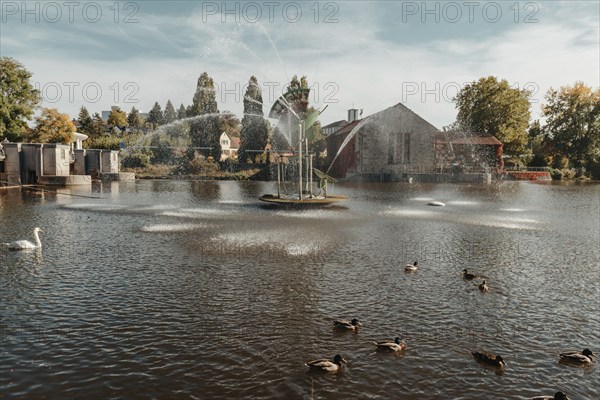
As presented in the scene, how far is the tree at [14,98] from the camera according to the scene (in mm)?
75938

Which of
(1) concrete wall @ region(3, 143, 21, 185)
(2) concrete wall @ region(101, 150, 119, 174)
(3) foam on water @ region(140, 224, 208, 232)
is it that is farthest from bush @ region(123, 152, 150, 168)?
(3) foam on water @ region(140, 224, 208, 232)

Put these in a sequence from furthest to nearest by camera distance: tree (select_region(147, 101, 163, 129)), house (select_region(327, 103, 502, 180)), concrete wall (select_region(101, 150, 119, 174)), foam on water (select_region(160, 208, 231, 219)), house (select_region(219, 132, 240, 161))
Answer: tree (select_region(147, 101, 163, 129)), house (select_region(219, 132, 240, 161)), house (select_region(327, 103, 502, 180)), concrete wall (select_region(101, 150, 119, 174)), foam on water (select_region(160, 208, 231, 219))

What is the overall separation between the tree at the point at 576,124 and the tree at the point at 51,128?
12429 centimetres

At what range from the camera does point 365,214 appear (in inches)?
1583

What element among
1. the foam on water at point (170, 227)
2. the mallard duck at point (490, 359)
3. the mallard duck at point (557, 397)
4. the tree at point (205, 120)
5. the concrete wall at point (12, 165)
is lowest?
the mallard duck at point (557, 397)

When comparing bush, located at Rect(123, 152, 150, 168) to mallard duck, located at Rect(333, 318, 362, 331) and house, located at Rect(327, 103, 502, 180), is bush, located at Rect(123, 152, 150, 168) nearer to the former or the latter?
house, located at Rect(327, 103, 502, 180)

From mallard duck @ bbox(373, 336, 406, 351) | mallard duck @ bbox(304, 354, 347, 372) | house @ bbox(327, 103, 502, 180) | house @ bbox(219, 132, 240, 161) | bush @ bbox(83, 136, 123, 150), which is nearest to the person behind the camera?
mallard duck @ bbox(304, 354, 347, 372)

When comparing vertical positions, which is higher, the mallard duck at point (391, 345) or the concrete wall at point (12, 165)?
the concrete wall at point (12, 165)

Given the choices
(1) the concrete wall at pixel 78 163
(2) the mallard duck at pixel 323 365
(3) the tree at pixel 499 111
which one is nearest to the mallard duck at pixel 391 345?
(2) the mallard duck at pixel 323 365

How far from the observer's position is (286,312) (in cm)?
1490

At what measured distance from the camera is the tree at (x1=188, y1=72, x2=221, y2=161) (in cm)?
11462

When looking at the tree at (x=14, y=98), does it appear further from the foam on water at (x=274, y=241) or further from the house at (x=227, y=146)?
the foam on water at (x=274, y=241)

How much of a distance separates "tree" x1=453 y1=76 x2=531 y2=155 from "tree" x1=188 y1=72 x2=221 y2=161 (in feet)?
225

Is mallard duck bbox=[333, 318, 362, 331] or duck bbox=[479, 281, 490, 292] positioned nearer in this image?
mallard duck bbox=[333, 318, 362, 331]
